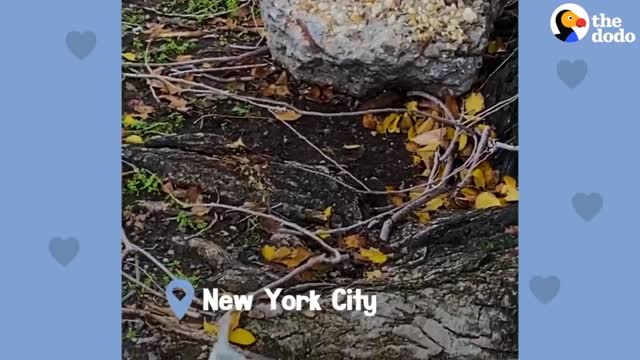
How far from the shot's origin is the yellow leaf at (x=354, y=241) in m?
1.19

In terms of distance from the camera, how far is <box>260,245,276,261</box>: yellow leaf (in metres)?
1.18

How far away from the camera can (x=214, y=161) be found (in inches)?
47.3

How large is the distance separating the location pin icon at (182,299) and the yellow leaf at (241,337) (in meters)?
0.05

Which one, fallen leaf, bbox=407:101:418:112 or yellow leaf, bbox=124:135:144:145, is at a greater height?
fallen leaf, bbox=407:101:418:112

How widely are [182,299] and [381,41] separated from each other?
1.02ft

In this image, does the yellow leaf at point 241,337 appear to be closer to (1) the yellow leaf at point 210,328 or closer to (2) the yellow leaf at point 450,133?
(1) the yellow leaf at point 210,328

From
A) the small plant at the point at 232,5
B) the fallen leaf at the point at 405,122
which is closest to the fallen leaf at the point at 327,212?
the fallen leaf at the point at 405,122

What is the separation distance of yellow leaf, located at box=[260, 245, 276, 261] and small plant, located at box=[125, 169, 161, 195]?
0.38 feet

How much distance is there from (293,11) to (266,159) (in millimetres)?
145

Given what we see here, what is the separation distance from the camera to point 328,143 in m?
1.20
